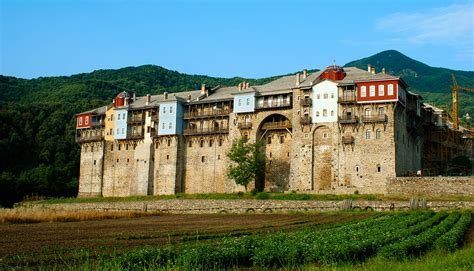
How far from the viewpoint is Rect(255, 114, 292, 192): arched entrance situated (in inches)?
2675

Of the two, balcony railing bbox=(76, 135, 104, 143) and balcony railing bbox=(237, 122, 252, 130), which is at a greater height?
balcony railing bbox=(237, 122, 252, 130)

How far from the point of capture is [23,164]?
99.1 m

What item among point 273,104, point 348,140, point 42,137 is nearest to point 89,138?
point 42,137

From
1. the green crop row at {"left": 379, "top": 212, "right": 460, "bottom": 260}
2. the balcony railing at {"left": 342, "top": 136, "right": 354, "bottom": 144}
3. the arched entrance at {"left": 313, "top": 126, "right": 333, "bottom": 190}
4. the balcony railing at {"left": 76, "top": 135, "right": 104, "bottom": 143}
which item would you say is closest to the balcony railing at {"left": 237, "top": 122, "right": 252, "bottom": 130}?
the arched entrance at {"left": 313, "top": 126, "right": 333, "bottom": 190}

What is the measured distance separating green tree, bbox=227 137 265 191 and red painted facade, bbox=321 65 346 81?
11.8m

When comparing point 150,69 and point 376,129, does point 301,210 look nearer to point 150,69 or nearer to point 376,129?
point 376,129

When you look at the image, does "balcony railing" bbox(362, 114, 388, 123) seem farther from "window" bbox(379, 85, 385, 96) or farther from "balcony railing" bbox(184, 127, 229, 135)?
"balcony railing" bbox(184, 127, 229, 135)

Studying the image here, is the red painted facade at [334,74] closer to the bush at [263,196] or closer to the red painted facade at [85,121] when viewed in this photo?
the bush at [263,196]

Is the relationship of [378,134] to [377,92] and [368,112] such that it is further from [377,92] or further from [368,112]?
[377,92]

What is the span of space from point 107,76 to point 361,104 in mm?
130599

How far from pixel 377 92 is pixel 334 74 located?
614 cm

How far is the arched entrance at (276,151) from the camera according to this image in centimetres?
6794

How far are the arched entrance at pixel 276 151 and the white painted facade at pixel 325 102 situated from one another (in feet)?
16.3

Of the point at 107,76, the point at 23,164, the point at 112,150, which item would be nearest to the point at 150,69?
the point at 107,76
